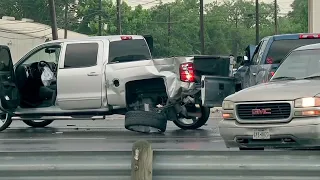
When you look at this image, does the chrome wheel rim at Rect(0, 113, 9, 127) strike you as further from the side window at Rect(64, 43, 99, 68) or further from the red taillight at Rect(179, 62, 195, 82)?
the red taillight at Rect(179, 62, 195, 82)

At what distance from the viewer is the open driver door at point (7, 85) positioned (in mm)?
14008

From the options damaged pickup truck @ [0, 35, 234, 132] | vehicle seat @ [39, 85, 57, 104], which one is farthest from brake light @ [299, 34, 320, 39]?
vehicle seat @ [39, 85, 57, 104]

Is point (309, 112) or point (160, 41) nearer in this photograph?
point (309, 112)

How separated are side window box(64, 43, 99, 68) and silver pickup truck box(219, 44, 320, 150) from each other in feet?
17.3

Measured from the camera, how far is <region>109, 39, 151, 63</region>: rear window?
45.2 ft

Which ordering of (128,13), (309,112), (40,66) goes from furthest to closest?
(128,13) < (40,66) < (309,112)

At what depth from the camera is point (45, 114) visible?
14.2 metres

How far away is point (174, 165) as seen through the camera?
4.85 metres

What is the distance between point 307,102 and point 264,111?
0.56 m

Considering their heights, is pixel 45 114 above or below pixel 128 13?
below

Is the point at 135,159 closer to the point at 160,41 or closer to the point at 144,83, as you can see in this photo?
the point at 144,83

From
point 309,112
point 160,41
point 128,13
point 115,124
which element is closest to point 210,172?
point 309,112

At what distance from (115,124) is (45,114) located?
303cm

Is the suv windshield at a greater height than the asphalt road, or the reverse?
the suv windshield
